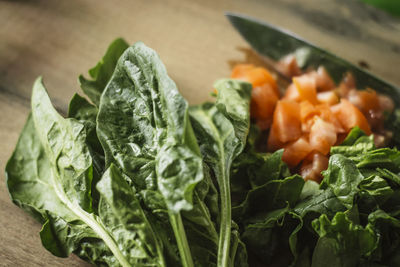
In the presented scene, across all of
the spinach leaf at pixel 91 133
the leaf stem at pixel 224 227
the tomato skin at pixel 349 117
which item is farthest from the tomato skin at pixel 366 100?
the spinach leaf at pixel 91 133

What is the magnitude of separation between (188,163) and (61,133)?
1.63 feet

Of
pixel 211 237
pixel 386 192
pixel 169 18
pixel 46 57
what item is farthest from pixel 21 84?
pixel 386 192

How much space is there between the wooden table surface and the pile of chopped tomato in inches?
9.2

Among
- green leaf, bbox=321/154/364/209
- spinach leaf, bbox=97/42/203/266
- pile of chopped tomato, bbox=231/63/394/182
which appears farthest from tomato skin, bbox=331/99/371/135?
spinach leaf, bbox=97/42/203/266

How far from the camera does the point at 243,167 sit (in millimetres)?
1629

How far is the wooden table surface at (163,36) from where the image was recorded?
1.87m

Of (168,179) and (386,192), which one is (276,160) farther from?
(168,179)

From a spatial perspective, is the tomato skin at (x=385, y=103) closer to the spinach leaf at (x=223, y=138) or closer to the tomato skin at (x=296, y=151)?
the tomato skin at (x=296, y=151)

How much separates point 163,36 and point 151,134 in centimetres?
91

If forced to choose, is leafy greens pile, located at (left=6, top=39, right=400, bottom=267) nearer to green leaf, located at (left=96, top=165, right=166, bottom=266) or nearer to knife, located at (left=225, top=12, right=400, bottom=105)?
green leaf, located at (left=96, top=165, right=166, bottom=266)

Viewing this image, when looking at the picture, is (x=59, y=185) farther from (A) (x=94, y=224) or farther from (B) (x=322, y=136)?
(B) (x=322, y=136)

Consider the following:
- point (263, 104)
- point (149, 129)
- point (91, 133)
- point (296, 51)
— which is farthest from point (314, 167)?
Answer: point (91, 133)

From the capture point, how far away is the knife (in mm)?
1876

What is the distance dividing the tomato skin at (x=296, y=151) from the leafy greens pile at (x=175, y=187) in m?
0.09
